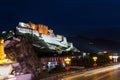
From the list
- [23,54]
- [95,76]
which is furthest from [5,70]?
[23,54]

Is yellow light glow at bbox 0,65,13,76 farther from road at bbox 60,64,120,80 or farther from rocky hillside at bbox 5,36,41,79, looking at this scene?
rocky hillside at bbox 5,36,41,79

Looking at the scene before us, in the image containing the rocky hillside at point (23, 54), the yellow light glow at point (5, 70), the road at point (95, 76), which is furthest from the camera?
the rocky hillside at point (23, 54)

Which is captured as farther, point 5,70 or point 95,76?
point 95,76

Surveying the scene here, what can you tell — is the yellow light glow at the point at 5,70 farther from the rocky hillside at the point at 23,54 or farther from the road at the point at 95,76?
the rocky hillside at the point at 23,54

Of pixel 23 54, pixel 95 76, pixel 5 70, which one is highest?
pixel 23 54

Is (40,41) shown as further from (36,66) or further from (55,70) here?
(36,66)

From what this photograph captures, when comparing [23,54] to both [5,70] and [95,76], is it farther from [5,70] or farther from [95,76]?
[5,70]

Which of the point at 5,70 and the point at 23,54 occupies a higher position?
the point at 23,54

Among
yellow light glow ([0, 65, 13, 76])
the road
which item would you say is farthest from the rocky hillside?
yellow light glow ([0, 65, 13, 76])

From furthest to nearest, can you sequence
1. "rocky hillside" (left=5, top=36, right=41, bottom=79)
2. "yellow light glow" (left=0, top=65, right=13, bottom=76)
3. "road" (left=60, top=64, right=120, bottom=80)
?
"rocky hillside" (left=5, top=36, right=41, bottom=79), "road" (left=60, top=64, right=120, bottom=80), "yellow light glow" (left=0, top=65, right=13, bottom=76)

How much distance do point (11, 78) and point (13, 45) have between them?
23.0 meters

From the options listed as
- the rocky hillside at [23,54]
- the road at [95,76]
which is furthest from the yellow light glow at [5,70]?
the rocky hillside at [23,54]

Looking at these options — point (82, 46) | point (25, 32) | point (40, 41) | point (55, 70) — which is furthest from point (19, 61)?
point (82, 46)

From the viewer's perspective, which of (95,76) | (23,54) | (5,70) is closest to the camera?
(5,70)
